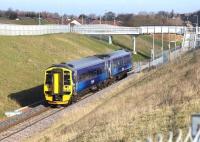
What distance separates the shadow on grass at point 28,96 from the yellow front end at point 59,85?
8.39 ft

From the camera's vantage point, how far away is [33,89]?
1563 inches

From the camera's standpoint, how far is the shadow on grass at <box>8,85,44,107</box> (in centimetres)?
3503

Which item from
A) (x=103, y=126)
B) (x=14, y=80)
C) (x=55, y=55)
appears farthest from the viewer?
(x=55, y=55)

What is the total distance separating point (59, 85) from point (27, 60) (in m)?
16.8

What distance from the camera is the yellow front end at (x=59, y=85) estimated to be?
31797 millimetres

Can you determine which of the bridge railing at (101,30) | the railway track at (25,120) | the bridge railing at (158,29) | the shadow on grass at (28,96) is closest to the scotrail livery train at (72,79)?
the railway track at (25,120)

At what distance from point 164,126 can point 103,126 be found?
320 cm

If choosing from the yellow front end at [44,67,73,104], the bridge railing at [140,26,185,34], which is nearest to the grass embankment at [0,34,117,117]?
the yellow front end at [44,67,73,104]

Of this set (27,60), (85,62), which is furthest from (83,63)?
(27,60)

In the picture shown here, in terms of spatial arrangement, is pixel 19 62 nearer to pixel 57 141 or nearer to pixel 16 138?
pixel 16 138

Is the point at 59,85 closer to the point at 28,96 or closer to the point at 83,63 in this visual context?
the point at 83,63

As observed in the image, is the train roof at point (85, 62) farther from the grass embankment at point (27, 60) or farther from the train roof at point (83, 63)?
the grass embankment at point (27, 60)

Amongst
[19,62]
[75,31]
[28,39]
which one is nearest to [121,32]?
[75,31]

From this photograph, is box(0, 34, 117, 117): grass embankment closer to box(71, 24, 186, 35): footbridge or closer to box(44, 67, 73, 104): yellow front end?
box(44, 67, 73, 104): yellow front end
